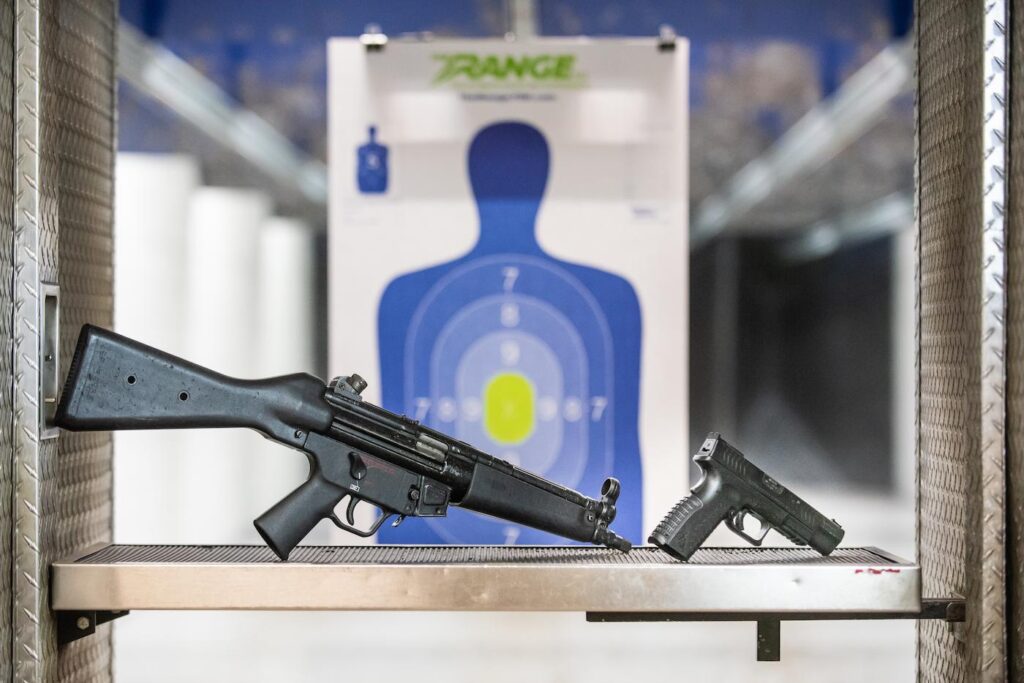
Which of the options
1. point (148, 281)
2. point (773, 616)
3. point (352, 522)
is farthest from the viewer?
point (148, 281)

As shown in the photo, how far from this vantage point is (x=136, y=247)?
251cm

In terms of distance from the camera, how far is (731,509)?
205 cm

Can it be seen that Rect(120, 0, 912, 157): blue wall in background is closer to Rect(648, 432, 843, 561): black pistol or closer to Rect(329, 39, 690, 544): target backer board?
Rect(329, 39, 690, 544): target backer board

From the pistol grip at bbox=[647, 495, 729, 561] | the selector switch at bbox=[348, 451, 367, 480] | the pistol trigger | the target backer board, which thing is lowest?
the pistol grip at bbox=[647, 495, 729, 561]

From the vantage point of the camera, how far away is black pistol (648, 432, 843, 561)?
200cm

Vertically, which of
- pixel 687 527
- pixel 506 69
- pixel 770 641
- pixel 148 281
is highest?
pixel 506 69

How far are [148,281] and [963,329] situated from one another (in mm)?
1927

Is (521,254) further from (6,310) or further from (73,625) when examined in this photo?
(73,625)


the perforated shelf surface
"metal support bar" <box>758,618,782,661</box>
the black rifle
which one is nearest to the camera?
the black rifle

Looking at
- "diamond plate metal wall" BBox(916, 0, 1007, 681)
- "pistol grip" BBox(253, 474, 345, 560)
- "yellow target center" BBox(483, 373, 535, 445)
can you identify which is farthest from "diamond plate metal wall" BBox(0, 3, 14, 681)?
"diamond plate metal wall" BBox(916, 0, 1007, 681)

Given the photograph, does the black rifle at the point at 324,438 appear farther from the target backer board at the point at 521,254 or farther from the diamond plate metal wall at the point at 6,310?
the target backer board at the point at 521,254

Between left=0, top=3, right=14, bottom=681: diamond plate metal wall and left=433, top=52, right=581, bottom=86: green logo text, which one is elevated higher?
left=433, top=52, right=581, bottom=86: green logo text

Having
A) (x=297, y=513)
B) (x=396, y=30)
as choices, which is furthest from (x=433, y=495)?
(x=396, y=30)

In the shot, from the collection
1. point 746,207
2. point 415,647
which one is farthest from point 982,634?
point 415,647
